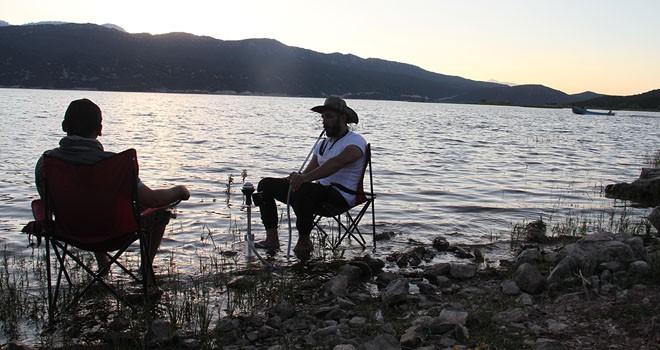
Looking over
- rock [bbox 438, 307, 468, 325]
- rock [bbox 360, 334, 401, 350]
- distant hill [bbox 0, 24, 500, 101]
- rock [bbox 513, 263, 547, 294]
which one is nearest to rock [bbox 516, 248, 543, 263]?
rock [bbox 513, 263, 547, 294]

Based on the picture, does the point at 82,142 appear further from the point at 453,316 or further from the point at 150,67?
the point at 150,67

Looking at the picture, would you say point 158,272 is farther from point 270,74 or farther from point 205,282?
point 270,74

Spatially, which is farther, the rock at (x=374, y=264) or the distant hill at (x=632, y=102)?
the distant hill at (x=632, y=102)

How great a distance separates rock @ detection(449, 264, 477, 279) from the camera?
5.32 meters

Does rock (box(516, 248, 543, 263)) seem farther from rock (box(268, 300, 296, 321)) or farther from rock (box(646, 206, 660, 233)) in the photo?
rock (box(268, 300, 296, 321))

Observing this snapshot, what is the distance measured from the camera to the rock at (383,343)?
3.33m

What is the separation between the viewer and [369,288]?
510cm

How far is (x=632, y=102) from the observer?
122 meters

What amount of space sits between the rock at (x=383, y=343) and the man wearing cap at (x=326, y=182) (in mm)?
2736

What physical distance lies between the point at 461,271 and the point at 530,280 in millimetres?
825

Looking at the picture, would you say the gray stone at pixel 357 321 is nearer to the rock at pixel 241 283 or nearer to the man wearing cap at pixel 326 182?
the rock at pixel 241 283

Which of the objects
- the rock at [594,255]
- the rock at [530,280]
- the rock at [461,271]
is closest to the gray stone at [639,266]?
the rock at [594,255]

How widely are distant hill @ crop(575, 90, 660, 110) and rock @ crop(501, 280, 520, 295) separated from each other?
411 ft

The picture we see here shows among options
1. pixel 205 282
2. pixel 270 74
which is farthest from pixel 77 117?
pixel 270 74
